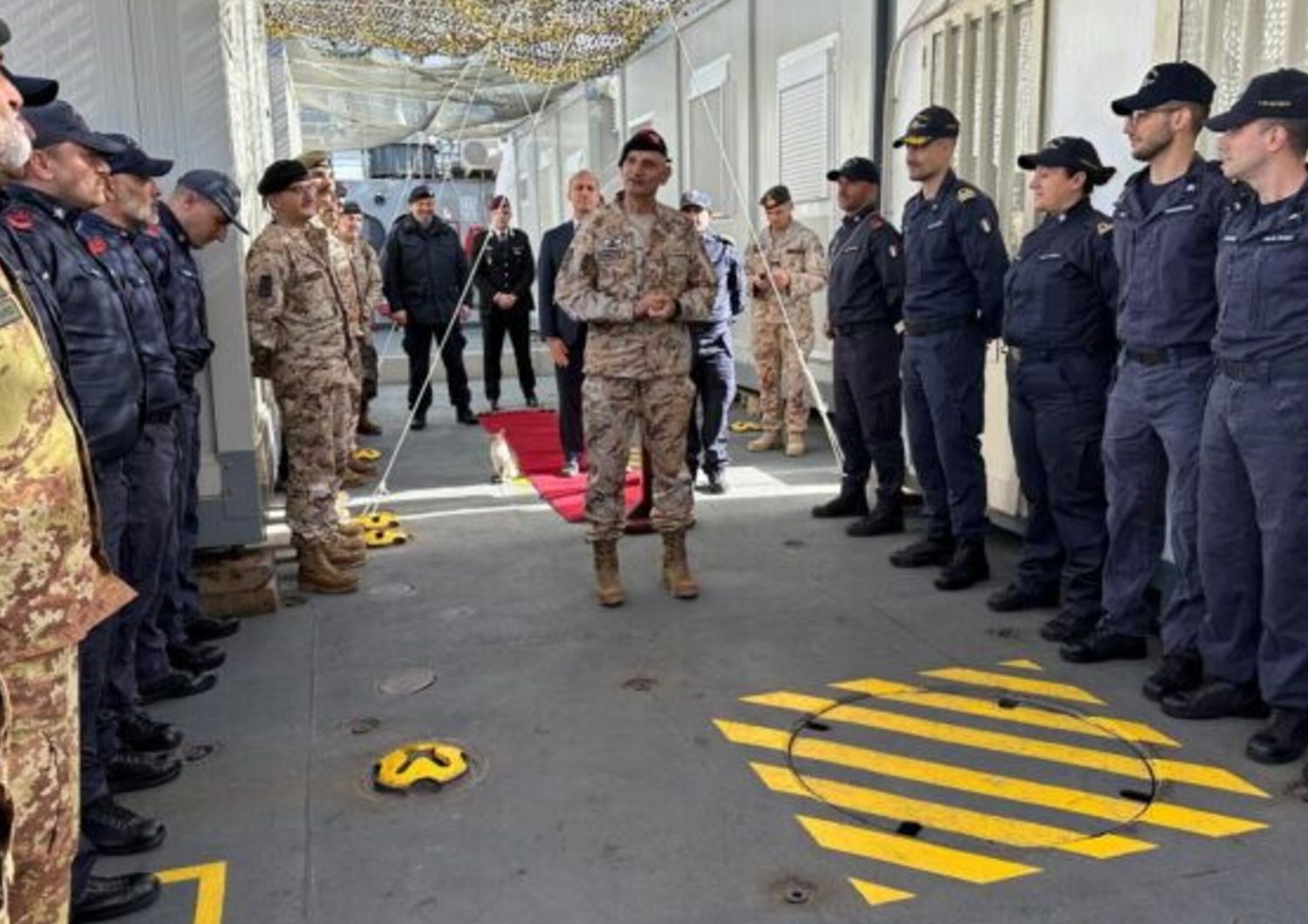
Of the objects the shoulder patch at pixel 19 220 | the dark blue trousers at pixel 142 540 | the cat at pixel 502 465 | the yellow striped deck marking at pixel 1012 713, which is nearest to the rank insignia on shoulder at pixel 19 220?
the shoulder patch at pixel 19 220

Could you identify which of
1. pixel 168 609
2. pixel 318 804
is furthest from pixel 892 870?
pixel 168 609

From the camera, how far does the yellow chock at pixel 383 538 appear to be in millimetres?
5156

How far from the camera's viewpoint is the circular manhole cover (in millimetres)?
2598

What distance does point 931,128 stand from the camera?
4270 mm

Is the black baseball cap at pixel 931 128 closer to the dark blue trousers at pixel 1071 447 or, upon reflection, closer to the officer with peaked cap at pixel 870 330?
the officer with peaked cap at pixel 870 330

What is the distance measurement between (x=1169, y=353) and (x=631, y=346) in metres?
1.82

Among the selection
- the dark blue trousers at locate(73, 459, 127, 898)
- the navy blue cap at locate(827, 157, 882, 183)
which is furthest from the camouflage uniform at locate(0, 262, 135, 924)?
the navy blue cap at locate(827, 157, 882, 183)

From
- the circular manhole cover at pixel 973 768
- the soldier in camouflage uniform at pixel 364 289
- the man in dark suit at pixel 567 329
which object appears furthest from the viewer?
the soldier in camouflage uniform at pixel 364 289

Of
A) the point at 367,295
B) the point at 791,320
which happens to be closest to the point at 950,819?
the point at 791,320

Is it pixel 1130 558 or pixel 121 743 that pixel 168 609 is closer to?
pixel 121 743

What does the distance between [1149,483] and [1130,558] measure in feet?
0.89

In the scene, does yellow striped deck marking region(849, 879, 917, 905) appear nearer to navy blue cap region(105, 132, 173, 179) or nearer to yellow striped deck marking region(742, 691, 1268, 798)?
yellow striped deck marking region(742, 691, 1268, 798)

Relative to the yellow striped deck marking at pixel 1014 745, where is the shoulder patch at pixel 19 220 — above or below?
above

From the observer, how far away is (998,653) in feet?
12.0
